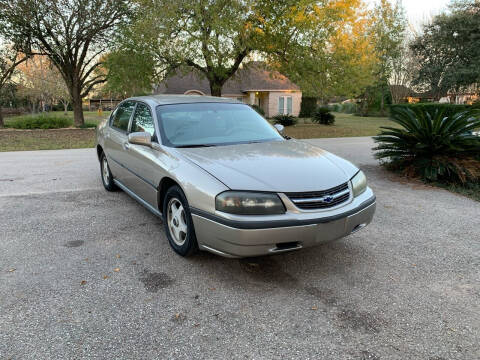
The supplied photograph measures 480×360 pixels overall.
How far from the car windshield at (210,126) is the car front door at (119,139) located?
2.92ft

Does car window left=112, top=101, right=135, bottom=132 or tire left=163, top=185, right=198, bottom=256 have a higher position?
car window left=112, top=101, right=135, bottom=132

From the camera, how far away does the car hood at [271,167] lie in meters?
3.09

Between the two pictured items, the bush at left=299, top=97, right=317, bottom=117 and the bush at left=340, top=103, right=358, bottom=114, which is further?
the bush at left=340, top=103, right=358, bottom=114

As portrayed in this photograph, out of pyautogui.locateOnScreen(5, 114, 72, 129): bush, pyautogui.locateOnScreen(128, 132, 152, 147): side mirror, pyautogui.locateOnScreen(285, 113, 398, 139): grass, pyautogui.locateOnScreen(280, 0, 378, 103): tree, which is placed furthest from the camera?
pyautogui.locateOnScreen(5, 114, 72, 129): bush

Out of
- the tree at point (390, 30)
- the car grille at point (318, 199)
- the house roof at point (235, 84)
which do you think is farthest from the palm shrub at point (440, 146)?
the tree at point (390, 30)

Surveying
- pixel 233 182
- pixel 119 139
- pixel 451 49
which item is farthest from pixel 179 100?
pixel 451 49

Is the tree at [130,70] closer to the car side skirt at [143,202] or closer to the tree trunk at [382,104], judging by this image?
the car side skirt at [143,202]

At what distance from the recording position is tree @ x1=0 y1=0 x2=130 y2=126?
1719cm

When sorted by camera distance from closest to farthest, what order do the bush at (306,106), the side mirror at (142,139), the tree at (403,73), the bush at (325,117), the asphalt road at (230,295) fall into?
the asphalt road at (230,295)
the side mirror at (142,139)
the bush at (325,117)
the bush at (306,106)
the tree at (403,73)

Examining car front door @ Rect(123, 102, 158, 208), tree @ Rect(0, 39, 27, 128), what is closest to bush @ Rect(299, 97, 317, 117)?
tree @ Rect(0, 39, 27, 128)

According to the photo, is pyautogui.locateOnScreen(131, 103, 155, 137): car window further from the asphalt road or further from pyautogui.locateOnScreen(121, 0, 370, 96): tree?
pyautogui.locateOnScreen(121, 0, 370, 96): tree

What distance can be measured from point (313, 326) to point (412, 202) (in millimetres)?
4052

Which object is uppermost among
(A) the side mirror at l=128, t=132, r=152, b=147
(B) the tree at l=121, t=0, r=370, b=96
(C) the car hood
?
(B) the tree at l=121, t=0, r=370, b=96

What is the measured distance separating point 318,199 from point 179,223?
4.60 ft
